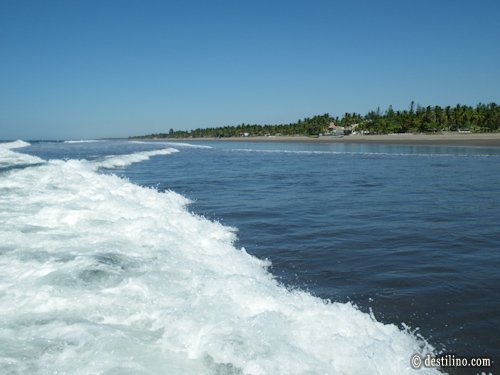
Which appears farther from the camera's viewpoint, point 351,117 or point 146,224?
point 351,117

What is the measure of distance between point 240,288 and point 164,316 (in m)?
0.97

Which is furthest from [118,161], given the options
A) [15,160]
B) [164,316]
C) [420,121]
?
[420,121]

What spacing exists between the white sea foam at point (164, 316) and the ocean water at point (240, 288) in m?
0.02

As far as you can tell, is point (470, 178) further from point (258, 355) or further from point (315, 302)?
point (258, 355)

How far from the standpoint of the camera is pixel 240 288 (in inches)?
192

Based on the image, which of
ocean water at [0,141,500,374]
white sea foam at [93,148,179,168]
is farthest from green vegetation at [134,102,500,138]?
ocean water at [0,141,500,374]

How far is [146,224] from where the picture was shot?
816 cm

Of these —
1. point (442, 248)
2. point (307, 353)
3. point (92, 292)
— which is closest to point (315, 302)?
point (307, 353)

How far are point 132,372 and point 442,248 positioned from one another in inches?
237

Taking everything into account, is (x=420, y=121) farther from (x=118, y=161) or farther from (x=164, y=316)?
(x=164, y=316)

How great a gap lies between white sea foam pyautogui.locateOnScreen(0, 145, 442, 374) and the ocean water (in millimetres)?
18

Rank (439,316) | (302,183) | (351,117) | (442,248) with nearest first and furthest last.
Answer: (439,316)
(442,248)
(302,183)
(351,117)

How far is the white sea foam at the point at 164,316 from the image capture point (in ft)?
11.4

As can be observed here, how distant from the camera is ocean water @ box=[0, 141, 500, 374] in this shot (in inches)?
142
